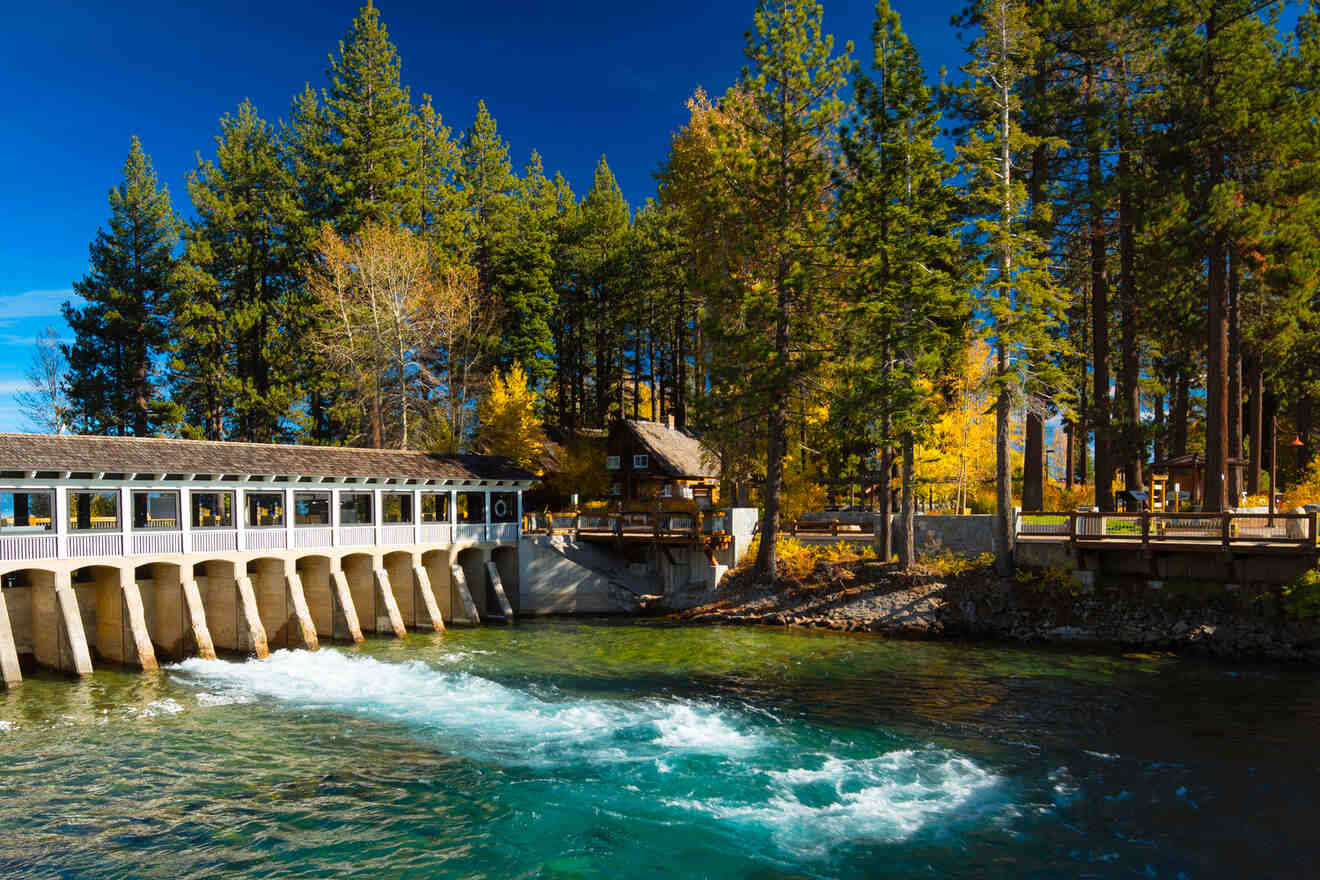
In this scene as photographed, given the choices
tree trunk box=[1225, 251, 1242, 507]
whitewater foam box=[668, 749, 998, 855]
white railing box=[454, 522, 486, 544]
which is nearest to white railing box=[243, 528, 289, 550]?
white railing box=[454, 522, 486, 544]

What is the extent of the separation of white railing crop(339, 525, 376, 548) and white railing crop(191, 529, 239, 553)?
3582mm

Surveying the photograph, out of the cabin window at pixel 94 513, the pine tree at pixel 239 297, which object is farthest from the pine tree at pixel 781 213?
the pine tree at pixel 239 297

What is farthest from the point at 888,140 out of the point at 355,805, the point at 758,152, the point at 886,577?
the point at 355,805

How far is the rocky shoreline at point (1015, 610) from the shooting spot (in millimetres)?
22016

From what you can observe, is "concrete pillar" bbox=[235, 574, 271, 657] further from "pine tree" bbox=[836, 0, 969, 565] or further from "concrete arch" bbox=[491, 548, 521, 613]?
"pine tree" bbox=[836, 0, 969, 565]

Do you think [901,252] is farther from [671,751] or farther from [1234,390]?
[671,751]

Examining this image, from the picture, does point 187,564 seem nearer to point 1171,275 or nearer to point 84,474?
point 84,474

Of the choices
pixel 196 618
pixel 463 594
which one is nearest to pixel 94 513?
pixel 196 618

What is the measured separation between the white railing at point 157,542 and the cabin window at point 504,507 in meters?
12.5

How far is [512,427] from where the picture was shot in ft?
136

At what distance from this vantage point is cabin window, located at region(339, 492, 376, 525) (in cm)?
3142

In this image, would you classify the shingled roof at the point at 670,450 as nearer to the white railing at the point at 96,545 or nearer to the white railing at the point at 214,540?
the white railing at the point at 214,540

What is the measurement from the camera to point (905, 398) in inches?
1047

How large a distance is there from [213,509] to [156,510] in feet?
24.5
